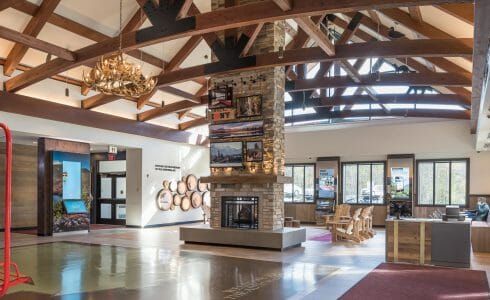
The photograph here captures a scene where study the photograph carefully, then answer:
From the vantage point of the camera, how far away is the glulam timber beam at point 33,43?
825cm

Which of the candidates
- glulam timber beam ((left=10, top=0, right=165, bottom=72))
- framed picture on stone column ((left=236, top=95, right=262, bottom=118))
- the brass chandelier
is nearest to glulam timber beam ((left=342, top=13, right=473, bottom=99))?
framed picture on stone column ((left=236, top=95, right=262, bottom=118))

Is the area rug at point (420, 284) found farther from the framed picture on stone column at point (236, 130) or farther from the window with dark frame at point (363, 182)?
the window with dark frame at point (363, 182)

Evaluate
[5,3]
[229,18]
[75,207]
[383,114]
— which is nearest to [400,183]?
[383,114]

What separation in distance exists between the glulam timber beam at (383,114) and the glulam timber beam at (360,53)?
746 cm

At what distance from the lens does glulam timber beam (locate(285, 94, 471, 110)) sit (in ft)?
42.6

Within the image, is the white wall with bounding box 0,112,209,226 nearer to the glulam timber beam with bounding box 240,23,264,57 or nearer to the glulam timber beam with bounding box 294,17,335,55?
the glulam timber beam with bounding box 240,23,264,57

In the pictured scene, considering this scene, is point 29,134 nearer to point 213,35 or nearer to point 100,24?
point 100,24

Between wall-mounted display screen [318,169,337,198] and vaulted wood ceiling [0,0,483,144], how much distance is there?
9.98ft

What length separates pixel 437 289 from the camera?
6105 millimetres

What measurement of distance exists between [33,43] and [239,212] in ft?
19.6

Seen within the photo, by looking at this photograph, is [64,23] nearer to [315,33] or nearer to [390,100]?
[315,33]

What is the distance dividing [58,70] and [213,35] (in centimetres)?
374

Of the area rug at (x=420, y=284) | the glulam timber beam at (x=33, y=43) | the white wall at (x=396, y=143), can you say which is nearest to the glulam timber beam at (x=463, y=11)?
the area rug at (x=420, y=284)

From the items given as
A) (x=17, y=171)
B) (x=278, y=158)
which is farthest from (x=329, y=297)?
(x=17, y=171)
